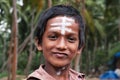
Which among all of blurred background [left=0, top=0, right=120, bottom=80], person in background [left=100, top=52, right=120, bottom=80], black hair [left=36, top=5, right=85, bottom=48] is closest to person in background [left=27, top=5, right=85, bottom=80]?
black hair [left=36, top=5, right=85, bottom=48]

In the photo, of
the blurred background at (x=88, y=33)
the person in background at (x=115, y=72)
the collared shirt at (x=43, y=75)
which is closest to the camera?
the collared shirt at (x=43, y=75)

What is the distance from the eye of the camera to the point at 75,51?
1.46 m

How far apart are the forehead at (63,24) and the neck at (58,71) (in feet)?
0.47

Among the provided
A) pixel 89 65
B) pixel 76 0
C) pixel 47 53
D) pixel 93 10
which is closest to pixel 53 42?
pixel 47 53

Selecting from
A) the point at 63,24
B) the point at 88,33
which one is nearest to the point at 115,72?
the point at 63,24

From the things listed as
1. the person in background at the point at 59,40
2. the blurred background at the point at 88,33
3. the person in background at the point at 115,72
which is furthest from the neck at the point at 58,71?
the blurred background at the point at 88,33

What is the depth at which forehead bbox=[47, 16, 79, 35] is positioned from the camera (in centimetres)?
145

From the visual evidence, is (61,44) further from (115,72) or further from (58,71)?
(115,72)

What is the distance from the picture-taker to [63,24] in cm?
148

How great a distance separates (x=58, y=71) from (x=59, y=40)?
0.12 m

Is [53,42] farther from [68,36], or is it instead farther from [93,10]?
[93,10]

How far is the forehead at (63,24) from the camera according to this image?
1448 mm

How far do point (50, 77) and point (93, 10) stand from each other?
2478 centimetres

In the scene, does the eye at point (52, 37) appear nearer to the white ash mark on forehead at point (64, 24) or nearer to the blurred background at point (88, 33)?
the white ash mark on forehead at point (64, 24)
